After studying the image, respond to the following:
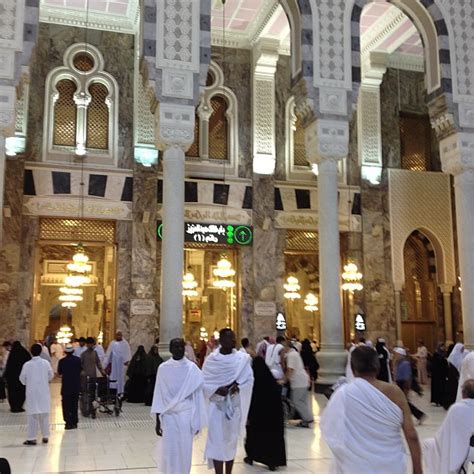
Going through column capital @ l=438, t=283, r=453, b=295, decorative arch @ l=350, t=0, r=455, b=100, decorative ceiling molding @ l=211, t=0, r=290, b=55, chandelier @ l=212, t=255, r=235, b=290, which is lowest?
column capital @ l=438, t=283, r=453, b=295

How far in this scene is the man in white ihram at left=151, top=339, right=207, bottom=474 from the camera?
4375 millimetres

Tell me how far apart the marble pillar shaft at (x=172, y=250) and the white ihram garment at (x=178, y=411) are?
5.20 meters

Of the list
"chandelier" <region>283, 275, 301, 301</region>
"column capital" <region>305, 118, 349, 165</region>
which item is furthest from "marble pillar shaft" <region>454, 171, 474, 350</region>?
"chandelier" <region>283, 275, 301, 301</region>

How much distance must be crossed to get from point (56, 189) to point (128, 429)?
263 inches

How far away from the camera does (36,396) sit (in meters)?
6.62

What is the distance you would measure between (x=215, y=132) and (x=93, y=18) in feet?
11.8

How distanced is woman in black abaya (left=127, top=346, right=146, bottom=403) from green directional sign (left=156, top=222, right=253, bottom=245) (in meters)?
3.72

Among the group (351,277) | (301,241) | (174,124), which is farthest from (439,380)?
(174,124)

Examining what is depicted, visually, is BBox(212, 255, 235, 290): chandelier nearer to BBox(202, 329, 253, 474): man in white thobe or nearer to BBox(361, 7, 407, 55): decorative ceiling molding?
BBox(361, 7, 407, 55): decorative ceiling molding

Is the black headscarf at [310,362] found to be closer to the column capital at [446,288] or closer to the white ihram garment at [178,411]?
the column capital at [446,288]

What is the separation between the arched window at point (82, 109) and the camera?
1320 cm

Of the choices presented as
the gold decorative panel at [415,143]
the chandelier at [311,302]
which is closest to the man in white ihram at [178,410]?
the gold decorative panel at [415,143]

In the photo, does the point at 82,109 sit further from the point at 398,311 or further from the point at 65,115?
the point at 398,311

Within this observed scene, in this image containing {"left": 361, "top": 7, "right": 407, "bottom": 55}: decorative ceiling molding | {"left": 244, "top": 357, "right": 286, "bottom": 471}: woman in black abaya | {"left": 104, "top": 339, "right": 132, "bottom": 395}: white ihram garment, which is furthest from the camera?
{"left": 361, "top": 7, "right": 407, "bottom": 55}: decorative ceiling molding
